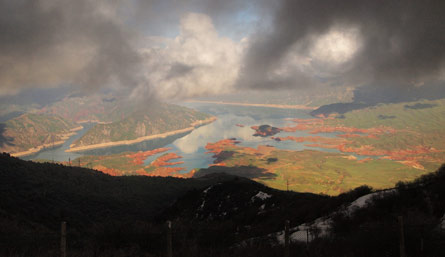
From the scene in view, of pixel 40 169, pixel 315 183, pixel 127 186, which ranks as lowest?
pixel 315 183

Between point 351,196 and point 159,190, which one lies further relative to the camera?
point 159,190

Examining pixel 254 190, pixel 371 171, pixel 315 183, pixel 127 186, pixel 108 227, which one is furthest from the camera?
pixel 371 171

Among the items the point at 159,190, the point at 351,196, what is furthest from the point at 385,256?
the point at 159,190

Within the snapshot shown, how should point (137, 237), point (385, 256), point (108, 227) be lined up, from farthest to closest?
point (108, 227)
point (137, 237)
point (385, 256)

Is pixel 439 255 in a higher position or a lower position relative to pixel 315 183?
higher

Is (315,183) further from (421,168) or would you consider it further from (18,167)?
(18,167)

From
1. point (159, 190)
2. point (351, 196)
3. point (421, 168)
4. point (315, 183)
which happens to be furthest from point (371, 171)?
point (351, 196)
